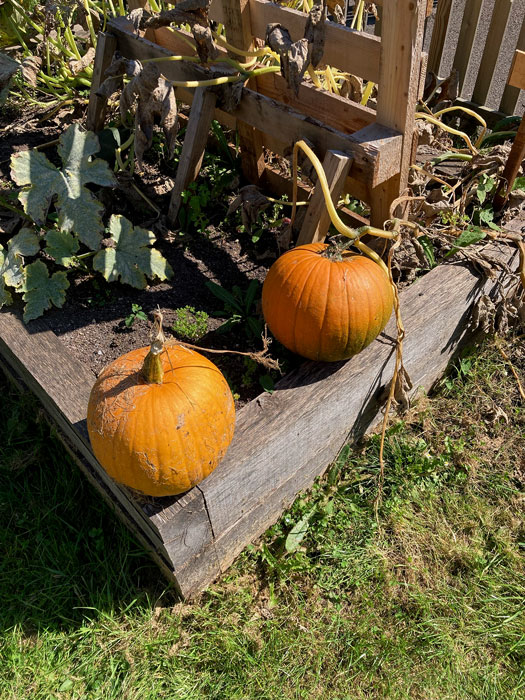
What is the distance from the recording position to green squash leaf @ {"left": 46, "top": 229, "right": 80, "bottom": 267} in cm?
249

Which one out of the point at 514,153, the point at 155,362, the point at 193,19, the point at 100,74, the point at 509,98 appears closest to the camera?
the point at 155,362

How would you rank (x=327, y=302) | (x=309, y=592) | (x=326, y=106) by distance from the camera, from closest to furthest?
(x=327, y=302) < (x=309, y=592) < (x=326, y=106)

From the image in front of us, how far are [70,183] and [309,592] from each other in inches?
77.2

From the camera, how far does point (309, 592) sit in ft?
Answer: 7.07

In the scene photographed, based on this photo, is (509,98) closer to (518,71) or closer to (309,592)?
(518,71)

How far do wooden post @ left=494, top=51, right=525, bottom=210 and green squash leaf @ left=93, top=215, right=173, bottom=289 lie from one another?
1724mm

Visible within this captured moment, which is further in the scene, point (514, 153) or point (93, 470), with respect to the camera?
point (514, 153)

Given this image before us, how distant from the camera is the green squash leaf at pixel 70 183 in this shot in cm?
240

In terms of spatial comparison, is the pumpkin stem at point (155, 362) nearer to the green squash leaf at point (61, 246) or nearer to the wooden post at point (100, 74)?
the green squash leaf at point (61, 246)

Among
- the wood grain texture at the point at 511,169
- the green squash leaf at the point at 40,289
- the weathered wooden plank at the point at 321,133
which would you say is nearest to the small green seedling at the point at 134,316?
the green squash leaf at the point at 40,289

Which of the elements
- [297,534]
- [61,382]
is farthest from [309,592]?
[61,382]

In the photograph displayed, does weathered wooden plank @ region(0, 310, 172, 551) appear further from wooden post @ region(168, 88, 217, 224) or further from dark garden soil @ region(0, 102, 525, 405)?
wooden post @ region(168, 88, 217, 224)

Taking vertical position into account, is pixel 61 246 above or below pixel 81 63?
below

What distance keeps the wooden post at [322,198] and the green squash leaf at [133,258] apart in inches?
26.3
